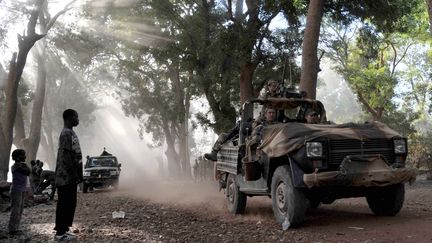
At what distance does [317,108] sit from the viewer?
9.70 metres

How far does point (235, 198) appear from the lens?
9.98m

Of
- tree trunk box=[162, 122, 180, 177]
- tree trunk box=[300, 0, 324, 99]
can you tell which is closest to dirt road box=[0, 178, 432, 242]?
tree trunk box=[300, 0, 324, 99]

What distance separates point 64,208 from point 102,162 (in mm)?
19594

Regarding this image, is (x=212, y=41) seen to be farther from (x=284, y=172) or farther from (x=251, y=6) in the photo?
(x=284, y=172)

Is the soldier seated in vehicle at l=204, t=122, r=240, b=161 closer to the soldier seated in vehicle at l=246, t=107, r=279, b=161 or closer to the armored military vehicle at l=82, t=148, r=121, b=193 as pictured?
the soldier seated in vehicle at l=246, t=107, r=279, b=161

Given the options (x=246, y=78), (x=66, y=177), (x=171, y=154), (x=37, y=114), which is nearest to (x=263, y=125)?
(x=66, y=177)

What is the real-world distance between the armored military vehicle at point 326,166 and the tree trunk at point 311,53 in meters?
5.43

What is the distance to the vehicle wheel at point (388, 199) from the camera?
7.80 metres

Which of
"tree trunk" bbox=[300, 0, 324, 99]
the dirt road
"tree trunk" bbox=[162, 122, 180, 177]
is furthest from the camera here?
"tree trunk" bbox=[162, 122, 180, 177]

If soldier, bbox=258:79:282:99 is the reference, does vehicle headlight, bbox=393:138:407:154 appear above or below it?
below

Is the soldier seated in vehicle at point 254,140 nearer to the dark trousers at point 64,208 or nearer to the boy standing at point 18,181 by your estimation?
the dark trousers at point 64,208

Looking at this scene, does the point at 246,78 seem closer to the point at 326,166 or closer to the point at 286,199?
the point at 286,199

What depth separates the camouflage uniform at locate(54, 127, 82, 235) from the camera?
703 cm

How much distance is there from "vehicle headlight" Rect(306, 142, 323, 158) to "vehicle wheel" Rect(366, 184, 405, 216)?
1514mm
